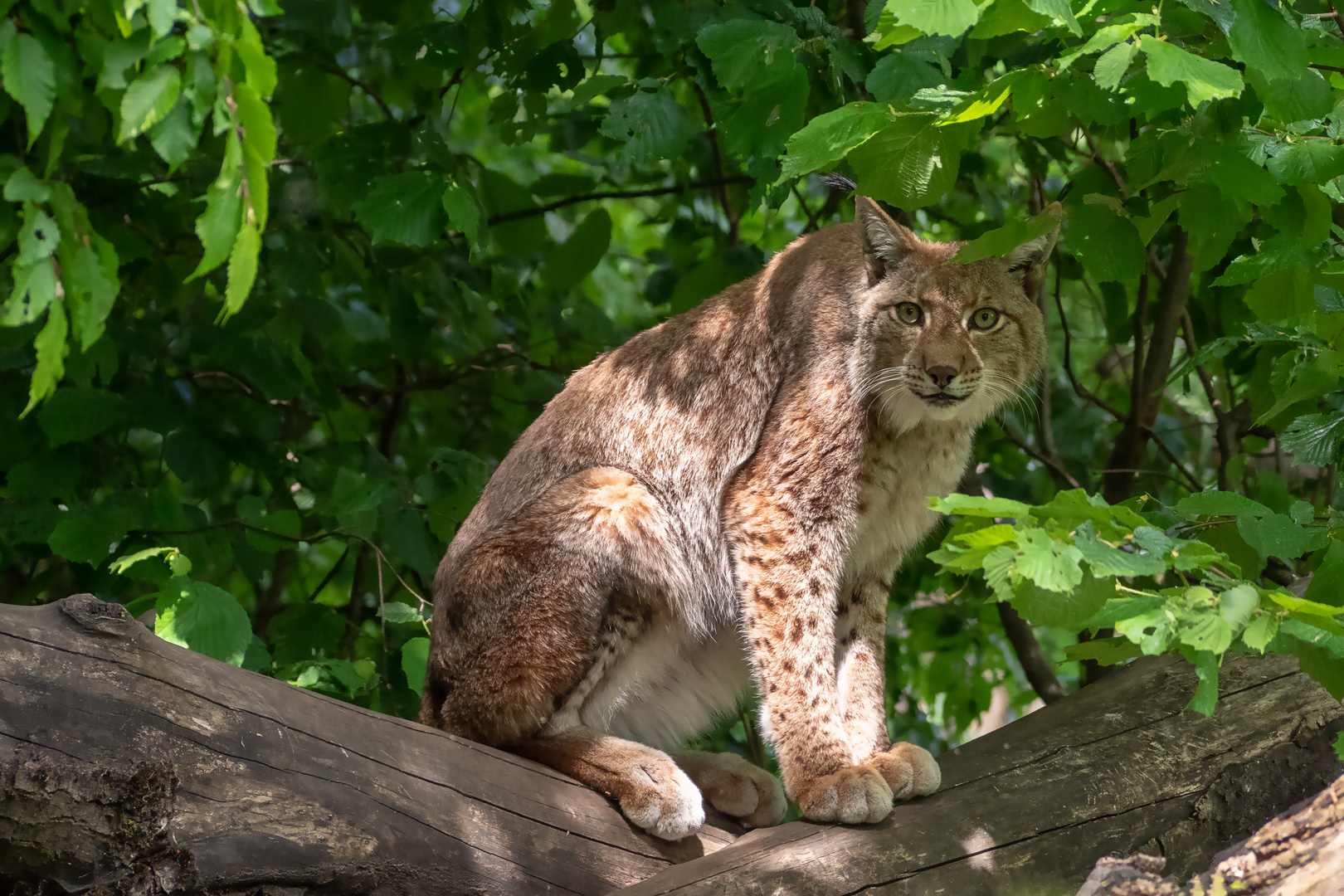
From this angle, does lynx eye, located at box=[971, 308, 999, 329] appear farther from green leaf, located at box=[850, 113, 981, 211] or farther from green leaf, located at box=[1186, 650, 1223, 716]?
green leaf, located at box=[1186, 650, 1223, 716]

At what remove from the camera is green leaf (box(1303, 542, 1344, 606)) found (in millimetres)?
2578

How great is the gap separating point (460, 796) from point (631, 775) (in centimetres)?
59

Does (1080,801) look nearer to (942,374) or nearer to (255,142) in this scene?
(942,374)

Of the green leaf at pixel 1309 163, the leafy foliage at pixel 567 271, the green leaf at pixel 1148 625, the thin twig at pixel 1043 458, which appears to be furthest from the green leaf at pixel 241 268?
the thin twig at pixel 1043 458

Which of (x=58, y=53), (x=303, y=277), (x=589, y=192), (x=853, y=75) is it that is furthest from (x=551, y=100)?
(x=58, y=53)

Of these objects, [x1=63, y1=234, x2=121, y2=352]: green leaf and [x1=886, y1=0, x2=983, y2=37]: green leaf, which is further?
[x1=886, y1=0, x2=983, y2=37]: green leaf

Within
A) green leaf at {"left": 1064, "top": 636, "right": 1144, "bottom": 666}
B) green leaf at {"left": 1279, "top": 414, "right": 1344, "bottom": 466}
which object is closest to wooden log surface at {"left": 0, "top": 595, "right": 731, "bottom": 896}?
green leaf at {"left": 1064, "top": 636, "right": 1144, "bottom": 666}

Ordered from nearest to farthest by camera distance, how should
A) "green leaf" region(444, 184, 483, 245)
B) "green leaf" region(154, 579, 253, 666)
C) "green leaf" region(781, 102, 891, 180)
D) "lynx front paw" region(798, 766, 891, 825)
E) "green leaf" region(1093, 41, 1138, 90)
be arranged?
"green leaf" region(1093, 41, 1138, 90) < "green leaf" region(781, 102, 891, 180) < "lynx front paw" region(798, 766, 891, 825) < "green leaf" region(154, 579, 253, 666) < "green leaf" region(444, 184, 483, 245)

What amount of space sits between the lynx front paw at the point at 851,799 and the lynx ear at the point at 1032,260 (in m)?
1.83

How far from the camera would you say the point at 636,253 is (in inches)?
351

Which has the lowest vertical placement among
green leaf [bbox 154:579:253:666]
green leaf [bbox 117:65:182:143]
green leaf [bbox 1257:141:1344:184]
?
green leaf [bbox 154:579:253:666]

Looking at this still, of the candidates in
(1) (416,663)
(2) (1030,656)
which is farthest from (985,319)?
(1) (416,663)

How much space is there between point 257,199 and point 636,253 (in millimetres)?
7173

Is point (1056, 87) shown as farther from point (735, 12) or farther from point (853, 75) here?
point (735, 12)
